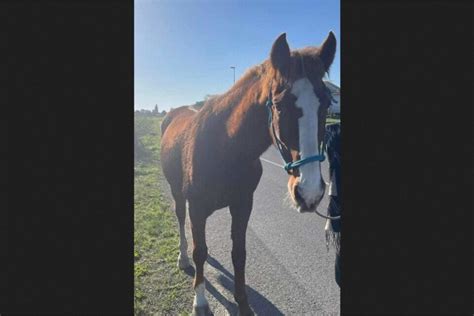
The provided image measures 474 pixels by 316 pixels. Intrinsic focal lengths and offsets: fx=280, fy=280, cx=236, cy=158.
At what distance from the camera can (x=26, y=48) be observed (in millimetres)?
1343

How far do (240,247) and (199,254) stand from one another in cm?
36

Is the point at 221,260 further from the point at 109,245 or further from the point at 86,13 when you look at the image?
the point at 86,13

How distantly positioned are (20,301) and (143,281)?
1.17 meters

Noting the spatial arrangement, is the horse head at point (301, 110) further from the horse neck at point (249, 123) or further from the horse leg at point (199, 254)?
the horse leg at point (199, 254)

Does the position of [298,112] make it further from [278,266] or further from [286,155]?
[278,266]

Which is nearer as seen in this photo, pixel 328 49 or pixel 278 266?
pixel 328 49

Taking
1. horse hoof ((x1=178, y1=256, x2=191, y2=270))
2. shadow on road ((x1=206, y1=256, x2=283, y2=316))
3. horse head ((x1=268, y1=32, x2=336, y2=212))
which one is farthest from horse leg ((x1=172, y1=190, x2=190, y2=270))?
horse head ((x1=268, y1=32, x2=336, y2=212))

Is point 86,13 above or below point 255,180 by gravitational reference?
above

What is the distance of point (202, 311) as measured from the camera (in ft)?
7.72

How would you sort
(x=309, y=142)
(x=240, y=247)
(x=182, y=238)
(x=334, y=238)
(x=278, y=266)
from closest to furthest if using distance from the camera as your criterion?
(x=309, y=142), (x=334, y=238), (x=240, y=247), (x=278, y=266), (x=182, y=238)

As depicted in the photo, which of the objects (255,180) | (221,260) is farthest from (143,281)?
(255,180)

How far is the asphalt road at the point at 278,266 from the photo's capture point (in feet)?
8.03

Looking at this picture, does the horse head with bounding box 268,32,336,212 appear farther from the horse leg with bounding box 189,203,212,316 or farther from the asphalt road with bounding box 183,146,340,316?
the horse leg with bounding box 189,203,212,316

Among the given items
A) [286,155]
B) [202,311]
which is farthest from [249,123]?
[202,311]
